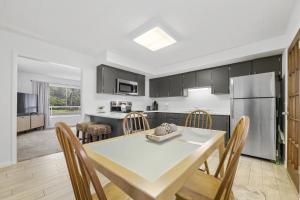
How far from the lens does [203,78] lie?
354 cm

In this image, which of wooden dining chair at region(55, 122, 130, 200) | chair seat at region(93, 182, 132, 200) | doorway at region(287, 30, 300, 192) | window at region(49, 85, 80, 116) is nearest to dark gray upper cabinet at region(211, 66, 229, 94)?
doorway at region(287, 30, 300, 192)

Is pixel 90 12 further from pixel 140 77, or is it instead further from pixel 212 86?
pixel 212 86

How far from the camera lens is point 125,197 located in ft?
2.93

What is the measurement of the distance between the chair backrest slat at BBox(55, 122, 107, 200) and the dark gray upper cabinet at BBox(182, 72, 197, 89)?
3.51 meters

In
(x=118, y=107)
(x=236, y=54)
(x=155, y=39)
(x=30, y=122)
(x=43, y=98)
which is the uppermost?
(x=155, y=39)

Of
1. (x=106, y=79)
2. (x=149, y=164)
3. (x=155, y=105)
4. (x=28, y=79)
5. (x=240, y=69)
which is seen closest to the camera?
(x=149, y=164)

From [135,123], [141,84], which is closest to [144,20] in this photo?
[135,123]

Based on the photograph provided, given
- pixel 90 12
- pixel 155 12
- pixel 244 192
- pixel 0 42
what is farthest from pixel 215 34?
pixel 0 42

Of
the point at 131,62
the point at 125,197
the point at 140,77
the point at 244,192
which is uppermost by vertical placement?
the point at 131,62

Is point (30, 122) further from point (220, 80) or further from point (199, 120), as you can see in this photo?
point (220, 80)

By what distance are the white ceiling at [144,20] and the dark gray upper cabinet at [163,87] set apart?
1.66 m

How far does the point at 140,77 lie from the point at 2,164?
3485mm

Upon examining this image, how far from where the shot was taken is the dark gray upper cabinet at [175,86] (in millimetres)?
4008

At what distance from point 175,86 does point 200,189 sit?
3365mm
